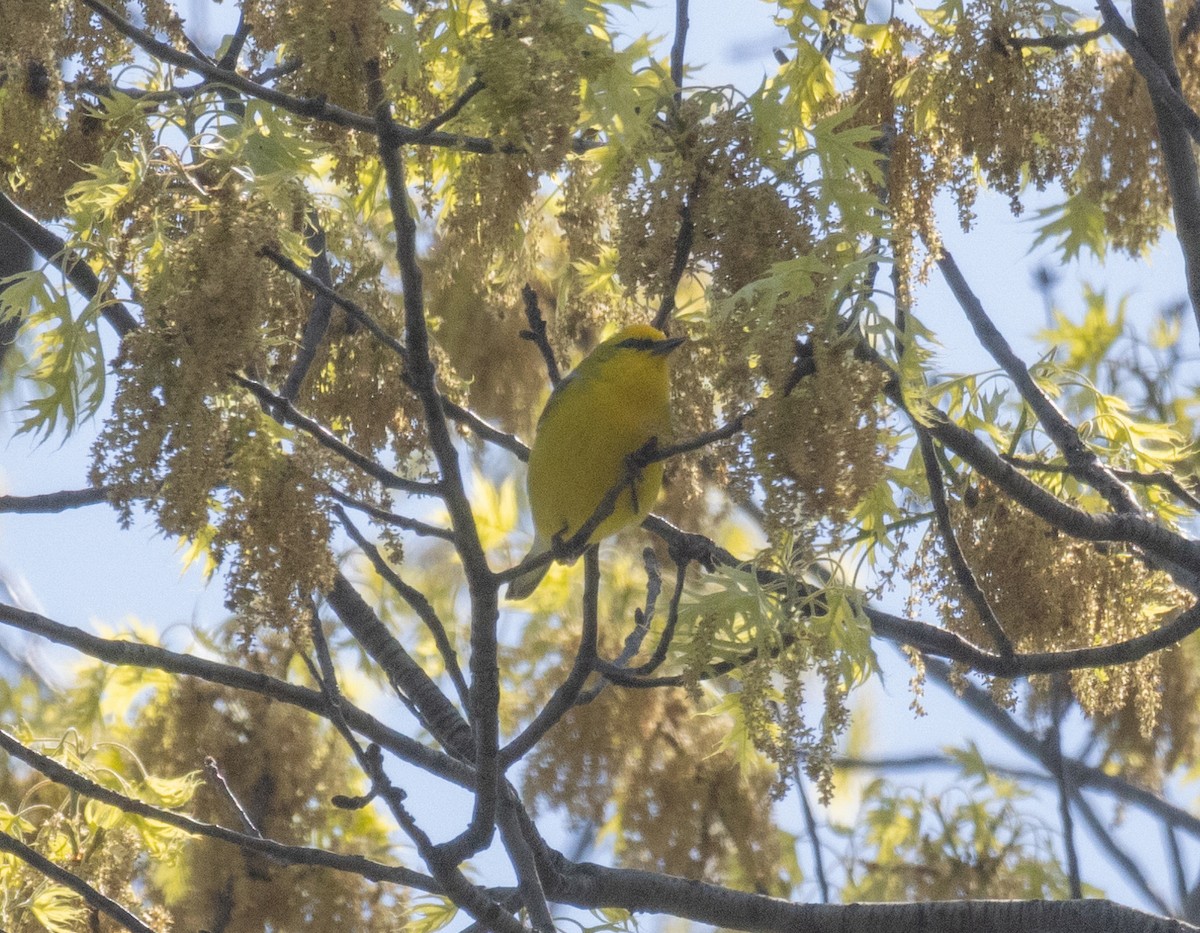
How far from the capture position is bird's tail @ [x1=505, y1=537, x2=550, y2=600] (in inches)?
183

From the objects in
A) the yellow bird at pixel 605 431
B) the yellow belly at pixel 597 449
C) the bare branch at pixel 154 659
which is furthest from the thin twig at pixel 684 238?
the bare branch at pixel 154 659

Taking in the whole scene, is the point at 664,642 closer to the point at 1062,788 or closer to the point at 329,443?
the point at 329,443

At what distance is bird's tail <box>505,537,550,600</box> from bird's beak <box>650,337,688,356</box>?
1182 millimetres

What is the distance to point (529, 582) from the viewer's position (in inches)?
185

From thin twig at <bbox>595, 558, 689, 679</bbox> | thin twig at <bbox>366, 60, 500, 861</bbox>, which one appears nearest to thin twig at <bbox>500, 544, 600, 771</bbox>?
thin twig at <bbox>595, 558, 689, 679</bbox>

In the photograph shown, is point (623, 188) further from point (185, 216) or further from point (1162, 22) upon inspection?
point (1162, 22)

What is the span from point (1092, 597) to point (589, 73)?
2.26 metres

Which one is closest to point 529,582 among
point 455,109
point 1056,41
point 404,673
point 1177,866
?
point 404,673

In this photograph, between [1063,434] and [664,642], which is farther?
[1063,434]

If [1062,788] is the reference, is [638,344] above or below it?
above

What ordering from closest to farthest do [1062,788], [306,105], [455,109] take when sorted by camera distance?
[455,109], [306,105], [1062,788]

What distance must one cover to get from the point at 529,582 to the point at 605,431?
1145 millimetres

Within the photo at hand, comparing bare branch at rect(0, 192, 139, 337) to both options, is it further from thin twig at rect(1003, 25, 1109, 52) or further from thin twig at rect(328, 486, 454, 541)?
thin twig at rect(1003, 25, 1109, 52)

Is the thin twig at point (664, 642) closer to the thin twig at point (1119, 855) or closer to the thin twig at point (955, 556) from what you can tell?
the thin twig at point (955, 556)
